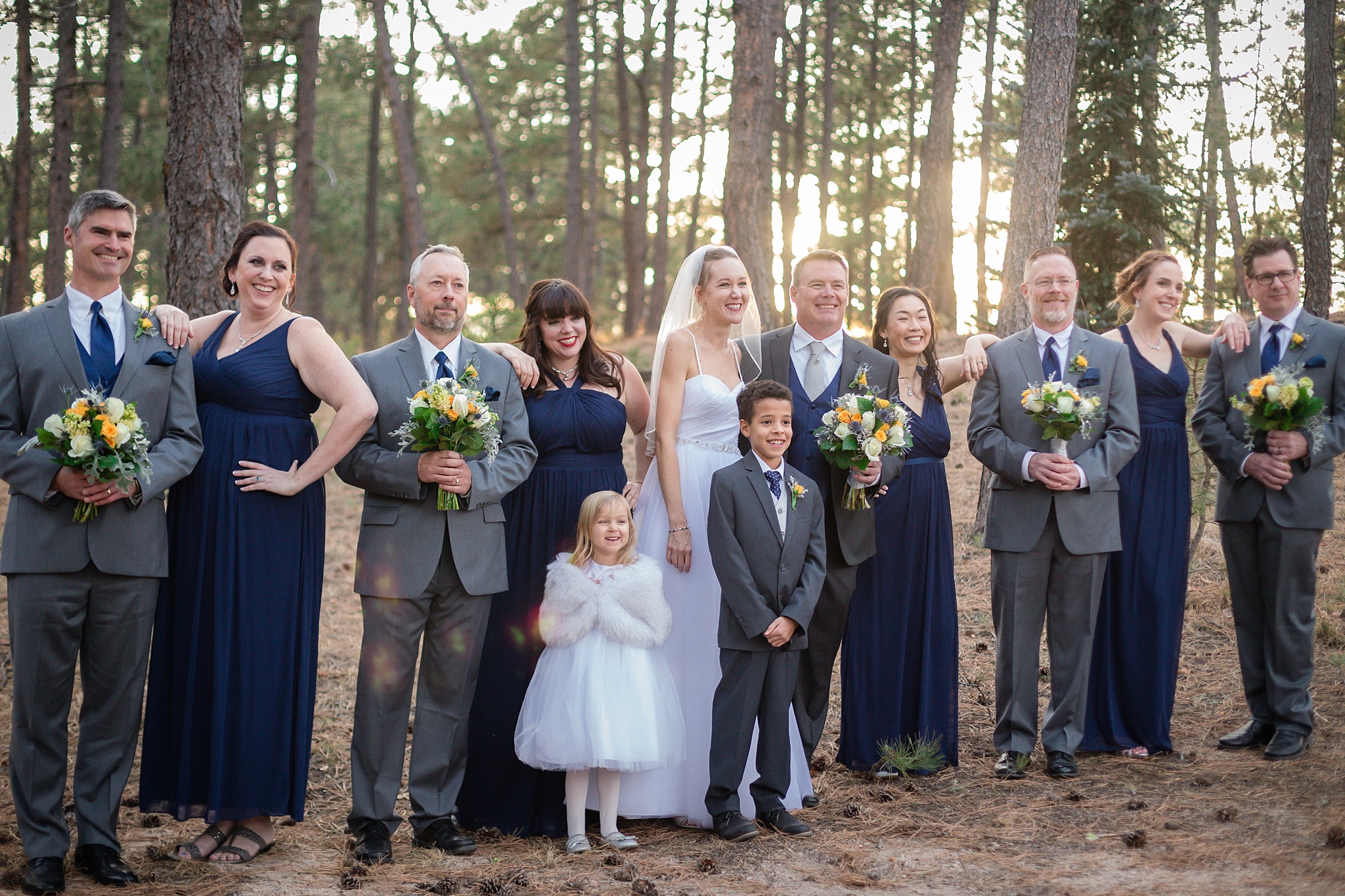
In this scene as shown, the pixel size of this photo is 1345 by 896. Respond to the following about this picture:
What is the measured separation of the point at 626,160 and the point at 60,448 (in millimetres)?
28178

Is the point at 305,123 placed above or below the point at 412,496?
above

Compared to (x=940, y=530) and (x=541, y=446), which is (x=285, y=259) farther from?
(x=940, y=530)

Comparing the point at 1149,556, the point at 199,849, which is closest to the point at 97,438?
the point at 199,849

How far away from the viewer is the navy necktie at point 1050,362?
5992mm

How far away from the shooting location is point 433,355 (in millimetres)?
5074

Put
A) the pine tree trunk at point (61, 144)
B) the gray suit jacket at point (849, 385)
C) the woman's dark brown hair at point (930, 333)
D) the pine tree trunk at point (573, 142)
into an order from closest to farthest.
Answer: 1. the gray suit jacket at point (849, 385)
2. the woman's dark brown hair at point (930, 333)
3. the pine tree trunk at point (61, 144)
4. the pine tree trunk at point (573, 142)

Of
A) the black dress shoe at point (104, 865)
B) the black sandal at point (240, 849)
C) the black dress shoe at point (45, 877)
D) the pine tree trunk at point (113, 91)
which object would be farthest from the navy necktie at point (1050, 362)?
the pine tree trunk at point (113, 91)

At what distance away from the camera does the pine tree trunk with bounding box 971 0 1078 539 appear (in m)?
9.95

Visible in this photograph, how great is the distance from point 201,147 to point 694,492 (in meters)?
4.26

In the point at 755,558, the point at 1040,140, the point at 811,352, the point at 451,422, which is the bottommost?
the point at 755,558

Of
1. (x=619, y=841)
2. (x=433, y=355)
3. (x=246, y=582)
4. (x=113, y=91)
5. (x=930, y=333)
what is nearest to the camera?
(x=246, y=582)

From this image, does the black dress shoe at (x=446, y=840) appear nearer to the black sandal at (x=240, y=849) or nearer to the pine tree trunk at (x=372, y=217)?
the black sandal at (x=240, y=849)

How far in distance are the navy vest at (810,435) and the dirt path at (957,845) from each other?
169cm

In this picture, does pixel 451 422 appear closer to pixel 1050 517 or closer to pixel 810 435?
pixel 810 435
